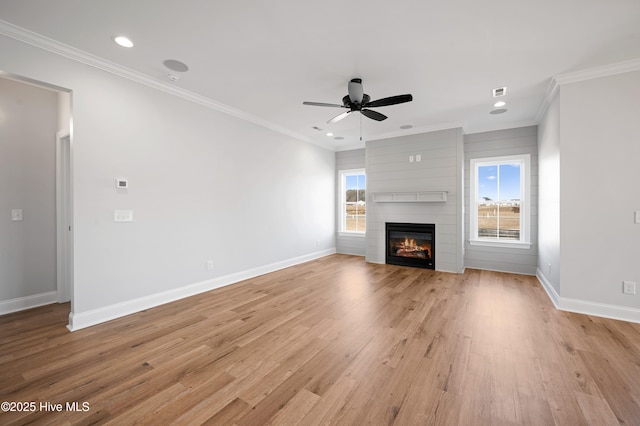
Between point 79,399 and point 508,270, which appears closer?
point 79,399

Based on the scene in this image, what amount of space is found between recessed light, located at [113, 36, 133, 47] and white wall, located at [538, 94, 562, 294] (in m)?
5.10

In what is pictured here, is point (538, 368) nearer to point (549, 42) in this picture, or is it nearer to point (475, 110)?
point (549, 42)

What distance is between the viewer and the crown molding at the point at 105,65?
248 centimetres

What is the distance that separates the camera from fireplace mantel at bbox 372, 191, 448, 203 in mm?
5234

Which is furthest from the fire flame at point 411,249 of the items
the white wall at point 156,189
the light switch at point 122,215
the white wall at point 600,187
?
the light switch at point 122,215

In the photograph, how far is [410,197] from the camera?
552 cm

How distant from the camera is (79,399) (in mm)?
1806

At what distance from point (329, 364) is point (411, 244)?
13.4ft

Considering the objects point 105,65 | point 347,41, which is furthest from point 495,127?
point 105,65

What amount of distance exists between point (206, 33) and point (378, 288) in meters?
3.96

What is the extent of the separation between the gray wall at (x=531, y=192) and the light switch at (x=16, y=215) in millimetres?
7319

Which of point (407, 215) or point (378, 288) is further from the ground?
point (407, 215)

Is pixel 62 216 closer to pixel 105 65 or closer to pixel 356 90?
pixel 105 65

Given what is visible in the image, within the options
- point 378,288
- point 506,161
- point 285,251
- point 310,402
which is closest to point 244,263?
point 285,251
